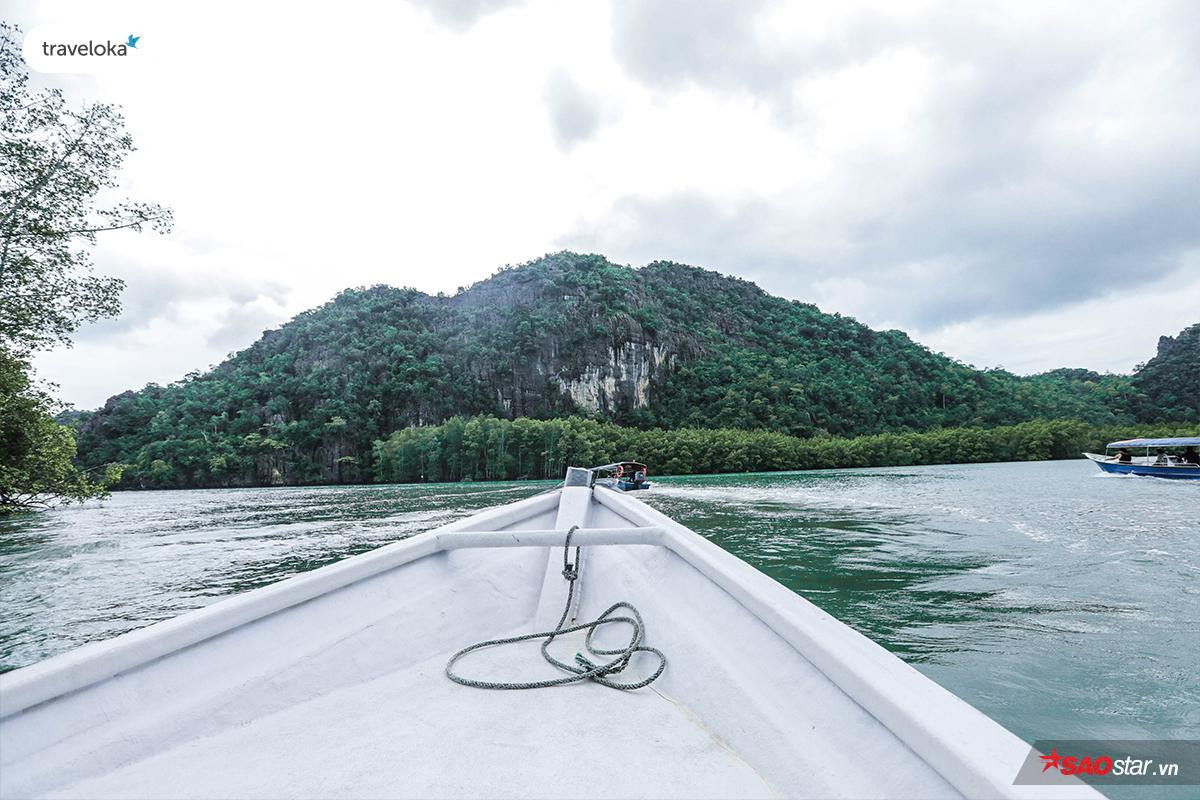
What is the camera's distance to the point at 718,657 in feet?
5.45

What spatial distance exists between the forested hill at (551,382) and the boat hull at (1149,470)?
35.3 metres

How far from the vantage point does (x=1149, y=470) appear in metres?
21.3

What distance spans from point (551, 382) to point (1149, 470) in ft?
182

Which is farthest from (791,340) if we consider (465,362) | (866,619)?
(866,619)

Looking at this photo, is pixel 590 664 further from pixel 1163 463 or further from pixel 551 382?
pixel 551 382

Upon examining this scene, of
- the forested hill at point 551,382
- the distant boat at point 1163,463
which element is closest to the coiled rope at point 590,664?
the distant boat at point 1163,463

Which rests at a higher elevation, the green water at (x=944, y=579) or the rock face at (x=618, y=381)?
the rock face at (x=618, y=381)

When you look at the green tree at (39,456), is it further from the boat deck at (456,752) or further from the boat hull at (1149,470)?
the boat hull at (1149,470)

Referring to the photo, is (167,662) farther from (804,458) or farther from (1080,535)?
(804,458)

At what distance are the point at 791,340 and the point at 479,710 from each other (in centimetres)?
8270

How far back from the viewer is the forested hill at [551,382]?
2133 inches

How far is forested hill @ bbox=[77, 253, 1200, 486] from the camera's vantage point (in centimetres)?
5419

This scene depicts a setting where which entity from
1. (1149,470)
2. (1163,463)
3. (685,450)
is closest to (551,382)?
(685,450)

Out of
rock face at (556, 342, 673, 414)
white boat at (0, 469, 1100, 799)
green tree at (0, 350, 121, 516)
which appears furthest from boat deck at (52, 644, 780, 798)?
rock face at (556, 342, 673, 414)
